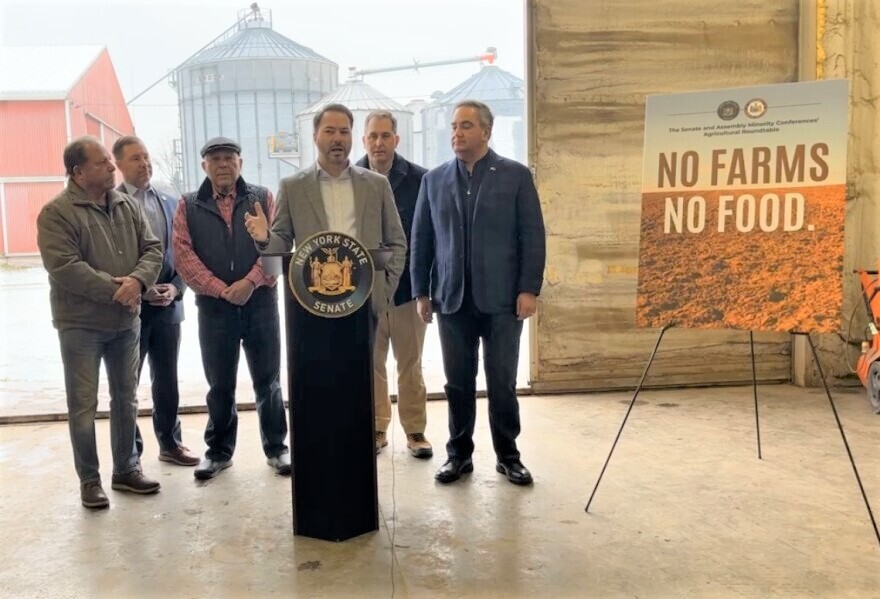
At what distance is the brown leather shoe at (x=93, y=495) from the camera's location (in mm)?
2965

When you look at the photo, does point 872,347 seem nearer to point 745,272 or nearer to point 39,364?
point 745,272

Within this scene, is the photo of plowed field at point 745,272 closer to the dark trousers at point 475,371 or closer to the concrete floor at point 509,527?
the dark trousers at point 475,371

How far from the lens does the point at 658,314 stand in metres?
2.80

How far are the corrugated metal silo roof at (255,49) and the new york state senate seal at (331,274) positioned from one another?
2.81 meters

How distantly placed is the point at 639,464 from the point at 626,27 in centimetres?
278

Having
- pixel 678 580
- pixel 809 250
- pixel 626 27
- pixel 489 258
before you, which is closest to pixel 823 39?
pixel 626 27

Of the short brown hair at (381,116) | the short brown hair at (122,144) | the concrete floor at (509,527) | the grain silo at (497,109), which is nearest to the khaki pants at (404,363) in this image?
the concrete floor at (509,527)

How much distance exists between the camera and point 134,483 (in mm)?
3127

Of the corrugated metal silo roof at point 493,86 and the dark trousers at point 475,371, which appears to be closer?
the dark trousers at point 475,371

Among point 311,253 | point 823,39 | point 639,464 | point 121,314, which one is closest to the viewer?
point 311,253

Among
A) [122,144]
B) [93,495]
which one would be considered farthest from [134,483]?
[122,144]

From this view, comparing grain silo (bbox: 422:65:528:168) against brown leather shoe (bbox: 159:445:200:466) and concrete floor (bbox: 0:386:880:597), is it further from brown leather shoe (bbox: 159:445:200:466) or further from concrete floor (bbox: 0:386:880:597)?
brown leather shoe (bbox: 159:445:200:466)

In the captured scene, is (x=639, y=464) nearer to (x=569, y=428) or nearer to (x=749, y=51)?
(x=569, y=428)

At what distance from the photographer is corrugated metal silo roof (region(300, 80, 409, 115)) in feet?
15.9
